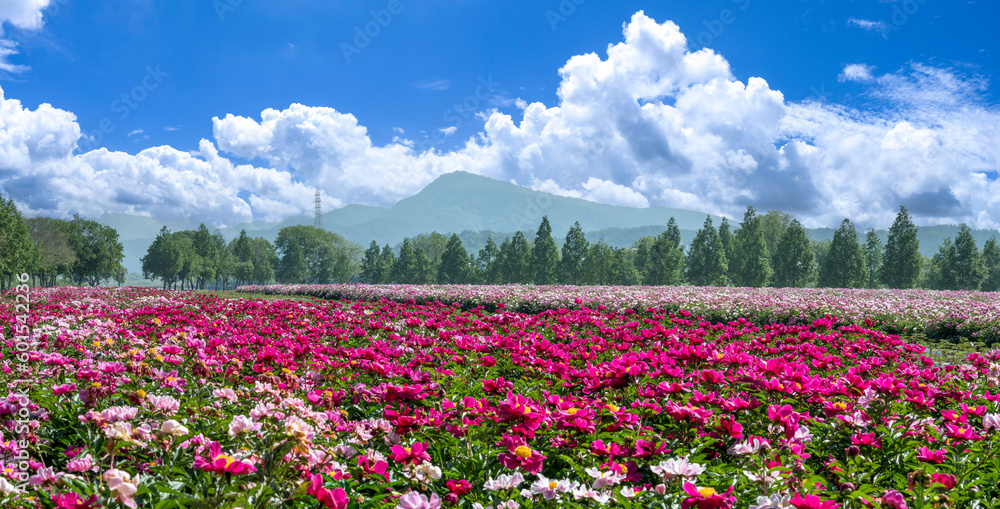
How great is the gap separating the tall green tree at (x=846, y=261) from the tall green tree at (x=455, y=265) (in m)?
35.4

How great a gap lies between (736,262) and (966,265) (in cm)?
1939

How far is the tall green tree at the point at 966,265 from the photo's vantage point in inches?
1711

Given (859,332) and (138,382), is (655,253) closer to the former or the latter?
(859,332)

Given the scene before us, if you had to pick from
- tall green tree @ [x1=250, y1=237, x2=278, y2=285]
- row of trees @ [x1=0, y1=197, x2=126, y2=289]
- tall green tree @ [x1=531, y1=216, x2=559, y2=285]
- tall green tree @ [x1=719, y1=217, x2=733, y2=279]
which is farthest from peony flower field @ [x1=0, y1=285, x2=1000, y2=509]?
tall green tree @ [x1=250, y1=237, x2=278, y2=285]

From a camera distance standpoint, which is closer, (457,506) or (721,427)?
(457,506)

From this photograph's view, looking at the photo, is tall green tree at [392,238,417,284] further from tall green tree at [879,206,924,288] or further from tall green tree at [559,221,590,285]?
tall green tree at [879,206,924,288]

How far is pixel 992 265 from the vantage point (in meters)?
52.7

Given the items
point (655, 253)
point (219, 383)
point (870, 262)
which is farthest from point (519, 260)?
point (219, 383)

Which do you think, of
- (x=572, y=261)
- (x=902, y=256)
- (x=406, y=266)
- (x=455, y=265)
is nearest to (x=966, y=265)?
(x=902, y=256)

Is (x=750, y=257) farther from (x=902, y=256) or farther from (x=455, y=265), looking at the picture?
(x=455, y=265)

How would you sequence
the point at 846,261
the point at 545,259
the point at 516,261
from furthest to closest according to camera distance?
the point at 516,261 → the point at 545,259 → the point at 846,261

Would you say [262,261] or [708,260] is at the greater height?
[708,260]

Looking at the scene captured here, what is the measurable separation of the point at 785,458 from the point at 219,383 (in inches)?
167

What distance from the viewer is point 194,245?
A: 71188 mm
